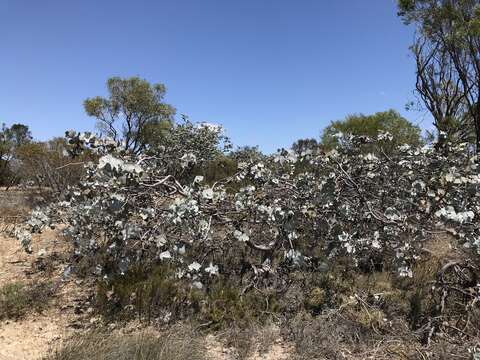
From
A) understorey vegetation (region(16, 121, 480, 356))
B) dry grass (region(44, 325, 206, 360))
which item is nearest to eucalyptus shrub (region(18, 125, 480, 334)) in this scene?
understorey vegetation (region(16, 121, 480, 356))

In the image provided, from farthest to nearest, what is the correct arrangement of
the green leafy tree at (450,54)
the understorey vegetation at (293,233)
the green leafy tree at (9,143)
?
the green leafy tree at (9,143) → the green leafy tree at (450,54) → the understorey vegetation at (293,233)

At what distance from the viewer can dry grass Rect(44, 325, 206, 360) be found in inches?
122

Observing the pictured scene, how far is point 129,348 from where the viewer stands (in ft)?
10.5

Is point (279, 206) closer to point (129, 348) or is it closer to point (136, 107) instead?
point (129, 348)

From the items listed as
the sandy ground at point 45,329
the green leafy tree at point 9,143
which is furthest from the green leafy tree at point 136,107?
the sandy ground at point 45,329

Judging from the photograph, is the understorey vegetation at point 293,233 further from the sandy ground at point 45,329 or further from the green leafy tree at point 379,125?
the green leafy tree at point 379,125

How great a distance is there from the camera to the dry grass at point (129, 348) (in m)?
3.11

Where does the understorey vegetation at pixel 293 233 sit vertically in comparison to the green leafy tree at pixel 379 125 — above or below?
below

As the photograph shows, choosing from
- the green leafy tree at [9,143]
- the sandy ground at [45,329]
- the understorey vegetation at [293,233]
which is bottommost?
the sandy ground at [45,329]

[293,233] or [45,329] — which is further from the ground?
[293,233]

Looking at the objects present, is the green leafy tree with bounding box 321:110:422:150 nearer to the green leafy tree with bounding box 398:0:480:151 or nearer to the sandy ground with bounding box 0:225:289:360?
the green leafy tree with bounding box 398:0:480:151

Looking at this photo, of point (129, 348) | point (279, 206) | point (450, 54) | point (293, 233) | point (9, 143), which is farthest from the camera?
point (9, 143)

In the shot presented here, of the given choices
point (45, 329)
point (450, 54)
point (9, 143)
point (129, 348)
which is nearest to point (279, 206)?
point (129, 348)

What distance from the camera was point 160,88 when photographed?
23.5 meters
